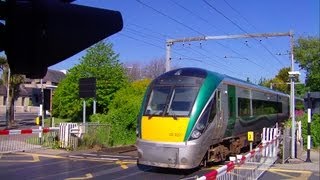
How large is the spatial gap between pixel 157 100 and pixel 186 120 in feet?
4.41

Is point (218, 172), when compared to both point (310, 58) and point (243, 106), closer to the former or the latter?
point (243, 106)

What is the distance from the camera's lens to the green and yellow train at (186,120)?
13.2m

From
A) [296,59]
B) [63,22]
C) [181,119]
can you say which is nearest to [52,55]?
[63,22]

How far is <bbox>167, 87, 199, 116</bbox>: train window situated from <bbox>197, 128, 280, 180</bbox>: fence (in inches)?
87.3

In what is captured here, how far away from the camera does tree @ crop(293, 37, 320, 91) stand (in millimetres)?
31459

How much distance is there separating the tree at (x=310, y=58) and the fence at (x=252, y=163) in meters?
14.7

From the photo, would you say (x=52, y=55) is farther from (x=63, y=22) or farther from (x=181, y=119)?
(x=181, y=119)

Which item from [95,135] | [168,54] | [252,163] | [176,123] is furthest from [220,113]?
[168,54]

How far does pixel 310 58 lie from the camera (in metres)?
34.7

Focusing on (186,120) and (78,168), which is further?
(78,168)

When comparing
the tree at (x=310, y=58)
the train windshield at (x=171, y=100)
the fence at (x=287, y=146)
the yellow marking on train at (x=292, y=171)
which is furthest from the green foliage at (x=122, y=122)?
the tree at (x=310, y=58)

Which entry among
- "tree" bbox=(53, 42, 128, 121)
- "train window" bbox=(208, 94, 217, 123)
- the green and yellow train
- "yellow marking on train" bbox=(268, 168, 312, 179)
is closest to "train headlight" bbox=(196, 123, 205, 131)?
the green and yellow train

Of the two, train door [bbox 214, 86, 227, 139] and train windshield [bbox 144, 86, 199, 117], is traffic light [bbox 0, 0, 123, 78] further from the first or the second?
train door [bbox 214, 86, 227, 139]

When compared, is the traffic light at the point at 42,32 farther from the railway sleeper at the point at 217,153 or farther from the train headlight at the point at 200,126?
the railway sleeper at the point at 217,153
